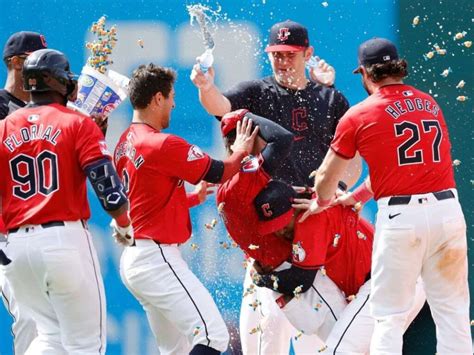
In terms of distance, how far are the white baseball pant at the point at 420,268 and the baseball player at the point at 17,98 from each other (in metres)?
1.99

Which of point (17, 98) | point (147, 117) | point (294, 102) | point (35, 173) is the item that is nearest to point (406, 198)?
Result: point (294, 102)

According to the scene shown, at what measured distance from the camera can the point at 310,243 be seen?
6266 mm

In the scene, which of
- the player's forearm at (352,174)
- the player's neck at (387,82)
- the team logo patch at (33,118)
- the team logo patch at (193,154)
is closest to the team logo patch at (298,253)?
the team logo patch at (193,154)

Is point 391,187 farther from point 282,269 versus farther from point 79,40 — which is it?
point 79,40

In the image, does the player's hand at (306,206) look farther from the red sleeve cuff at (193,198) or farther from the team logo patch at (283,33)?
the team logo patch at (283,33)

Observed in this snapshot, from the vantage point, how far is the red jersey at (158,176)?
6074 mm

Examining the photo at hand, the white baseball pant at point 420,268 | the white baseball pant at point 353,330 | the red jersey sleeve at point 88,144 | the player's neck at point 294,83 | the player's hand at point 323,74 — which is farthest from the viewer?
the player's hand at point 323,74

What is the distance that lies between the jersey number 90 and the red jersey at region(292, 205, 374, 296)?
4.88 feet

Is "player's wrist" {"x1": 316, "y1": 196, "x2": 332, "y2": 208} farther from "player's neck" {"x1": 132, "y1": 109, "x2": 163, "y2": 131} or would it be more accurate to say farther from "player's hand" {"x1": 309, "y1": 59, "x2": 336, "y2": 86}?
"player's hand" {"x1": 309, "y1": 59, "x2": 336, "y2": 86}

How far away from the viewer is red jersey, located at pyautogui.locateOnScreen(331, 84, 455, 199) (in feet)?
19.0

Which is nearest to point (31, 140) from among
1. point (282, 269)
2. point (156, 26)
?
point (282, 269)

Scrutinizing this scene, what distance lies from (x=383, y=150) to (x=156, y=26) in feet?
7.85

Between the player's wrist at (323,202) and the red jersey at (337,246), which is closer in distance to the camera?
the player's wrist at (323,202)

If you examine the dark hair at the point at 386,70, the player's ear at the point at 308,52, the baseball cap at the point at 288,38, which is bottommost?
the dark hair at the point at 386,70
